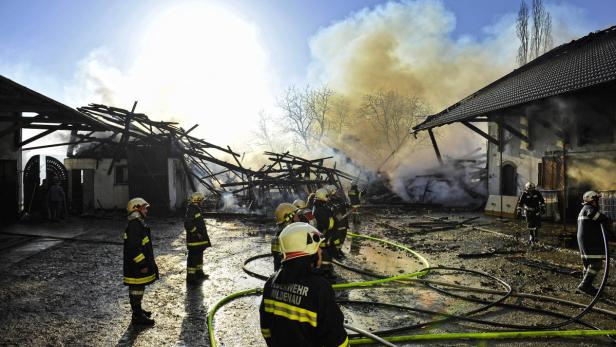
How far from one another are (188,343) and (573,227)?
47.1 feet

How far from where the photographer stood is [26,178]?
16.1 m

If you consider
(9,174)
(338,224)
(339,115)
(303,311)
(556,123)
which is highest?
(339,115)

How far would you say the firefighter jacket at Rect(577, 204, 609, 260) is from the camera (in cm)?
688

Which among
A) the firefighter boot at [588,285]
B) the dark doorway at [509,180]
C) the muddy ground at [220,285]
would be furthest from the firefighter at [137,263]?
the dark doorway at [509,180]

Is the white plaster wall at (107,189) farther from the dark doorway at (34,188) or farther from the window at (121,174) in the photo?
the dark doorway at (34,188)

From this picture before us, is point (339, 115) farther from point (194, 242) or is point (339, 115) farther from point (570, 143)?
point (194, 242)

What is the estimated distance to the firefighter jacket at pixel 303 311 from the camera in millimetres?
2646

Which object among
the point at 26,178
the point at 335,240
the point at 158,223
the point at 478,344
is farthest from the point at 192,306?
the point at 26,178

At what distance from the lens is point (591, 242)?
6953 mm

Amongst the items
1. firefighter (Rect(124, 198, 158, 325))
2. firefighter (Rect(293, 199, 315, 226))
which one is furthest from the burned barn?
firefighter (Rect(124, 198, 158, 325))

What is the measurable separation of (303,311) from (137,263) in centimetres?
376

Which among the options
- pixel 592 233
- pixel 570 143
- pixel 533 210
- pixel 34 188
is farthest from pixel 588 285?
pixel 34 188

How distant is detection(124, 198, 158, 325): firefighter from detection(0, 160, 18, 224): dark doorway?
38.6 feet

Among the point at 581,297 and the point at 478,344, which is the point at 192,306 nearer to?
the point at 478,344
